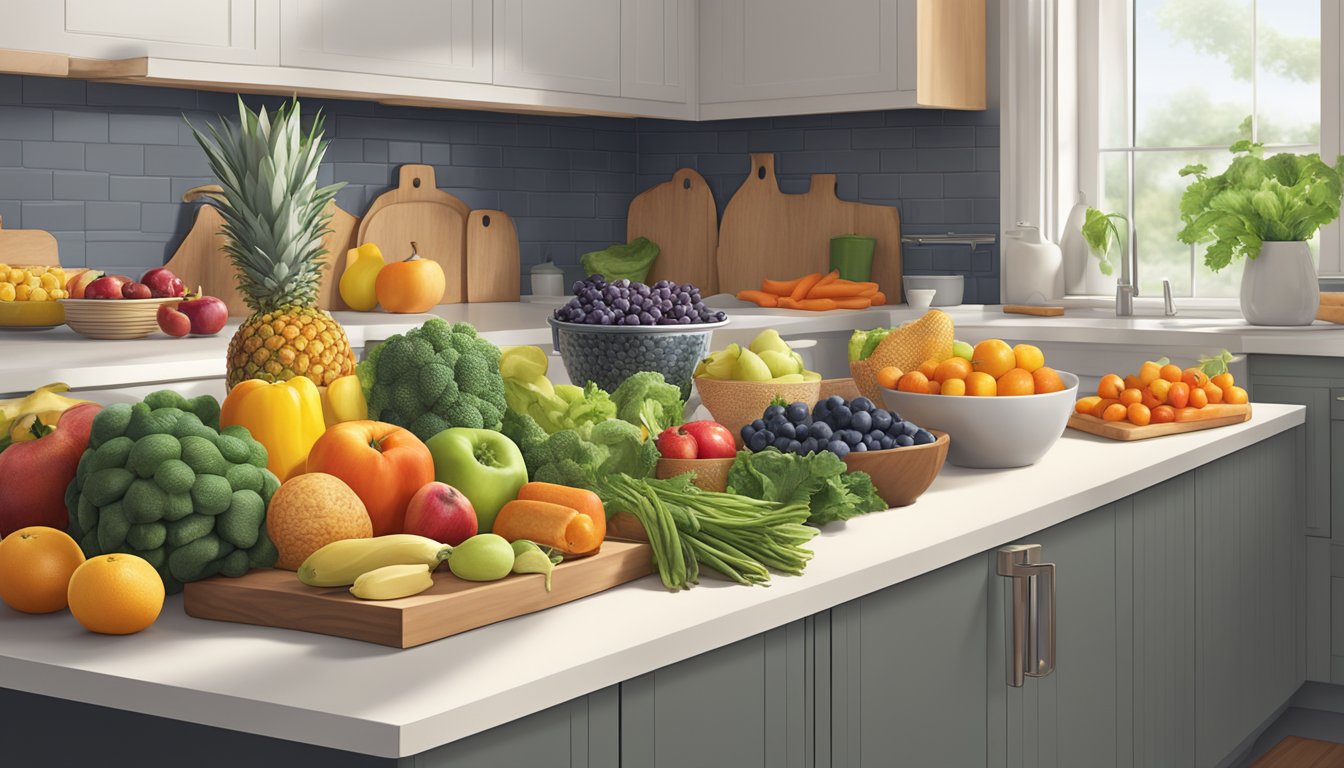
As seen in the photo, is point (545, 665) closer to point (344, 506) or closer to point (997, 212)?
point (344, 506)

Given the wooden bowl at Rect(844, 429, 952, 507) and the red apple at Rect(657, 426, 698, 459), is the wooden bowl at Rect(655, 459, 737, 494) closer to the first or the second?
the red apple at Rect(657, 426, 698, 459)

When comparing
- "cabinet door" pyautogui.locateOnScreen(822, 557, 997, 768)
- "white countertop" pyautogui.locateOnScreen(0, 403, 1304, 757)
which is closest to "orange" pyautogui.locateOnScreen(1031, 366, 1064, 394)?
"cabinet door" pyautogui.locateOnScreen(822, 557, 997, 768)

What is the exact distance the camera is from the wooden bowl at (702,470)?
1815 mm

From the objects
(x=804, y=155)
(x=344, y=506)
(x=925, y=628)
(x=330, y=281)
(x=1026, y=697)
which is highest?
(x=804, y=155)

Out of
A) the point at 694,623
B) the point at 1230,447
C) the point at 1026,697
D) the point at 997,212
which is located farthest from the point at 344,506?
the point at 997,212

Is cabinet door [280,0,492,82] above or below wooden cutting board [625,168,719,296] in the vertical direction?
above

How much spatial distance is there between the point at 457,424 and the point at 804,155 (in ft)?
12.9

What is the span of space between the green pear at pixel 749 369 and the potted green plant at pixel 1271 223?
2.26 meters

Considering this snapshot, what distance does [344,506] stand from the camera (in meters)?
1.45

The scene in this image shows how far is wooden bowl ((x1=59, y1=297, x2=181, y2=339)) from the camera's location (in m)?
3.53

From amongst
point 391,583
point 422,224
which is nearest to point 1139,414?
point 391,583

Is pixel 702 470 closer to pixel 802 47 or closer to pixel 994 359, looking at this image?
pixel 994 359

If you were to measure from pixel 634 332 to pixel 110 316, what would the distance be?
5.80ft

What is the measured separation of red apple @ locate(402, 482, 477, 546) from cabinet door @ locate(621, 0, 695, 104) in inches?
153
